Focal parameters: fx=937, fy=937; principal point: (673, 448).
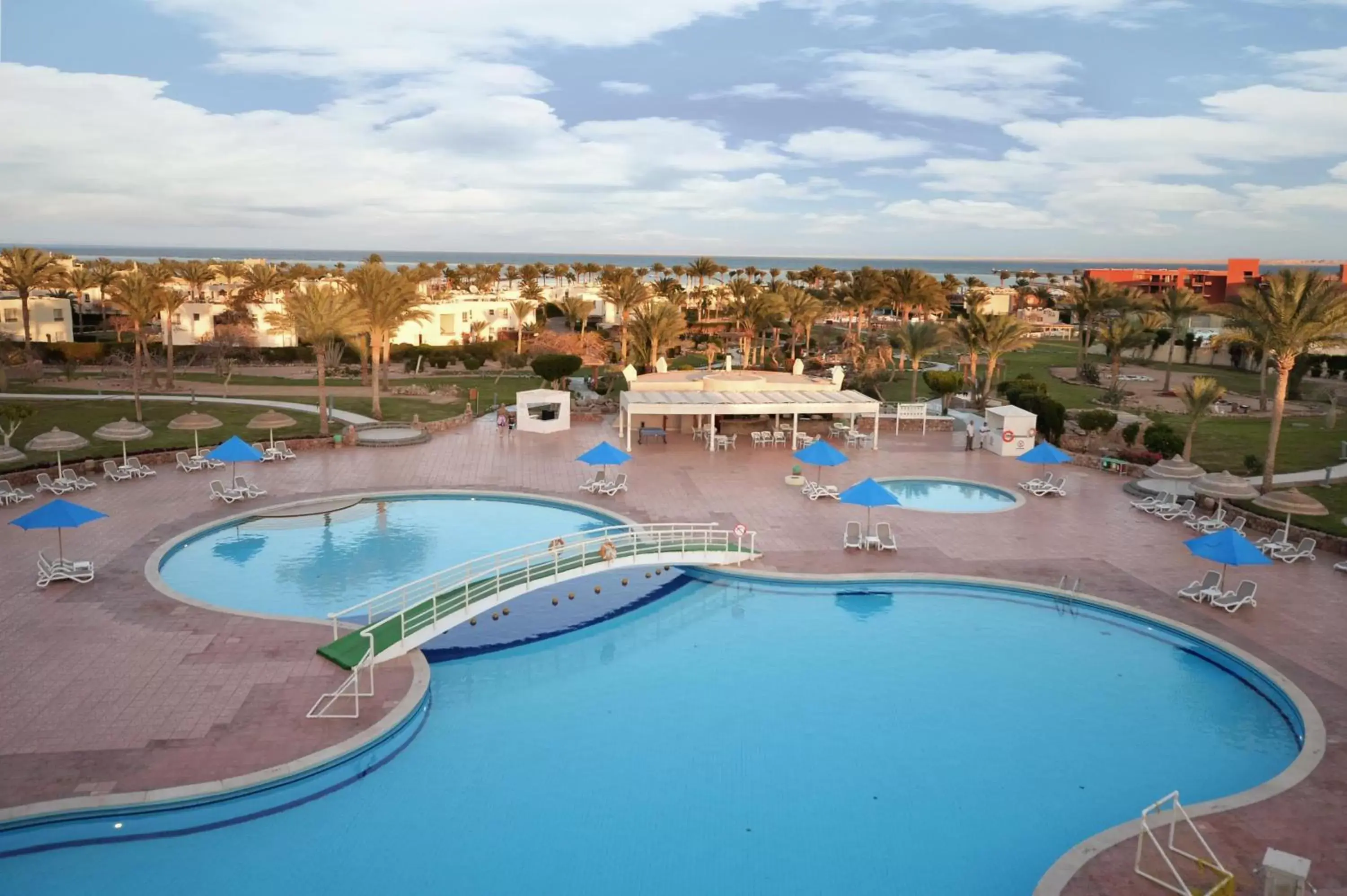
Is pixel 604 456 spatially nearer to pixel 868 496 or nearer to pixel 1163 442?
pixel 868 496

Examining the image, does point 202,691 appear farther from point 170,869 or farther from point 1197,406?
point 1197,406

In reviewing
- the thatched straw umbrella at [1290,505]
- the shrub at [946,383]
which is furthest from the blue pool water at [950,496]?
the shrub at [946,383]

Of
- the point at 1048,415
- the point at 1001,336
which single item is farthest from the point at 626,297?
the point at 1048,415

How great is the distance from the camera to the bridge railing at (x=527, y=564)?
51.4 feet

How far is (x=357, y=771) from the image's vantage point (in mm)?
12031

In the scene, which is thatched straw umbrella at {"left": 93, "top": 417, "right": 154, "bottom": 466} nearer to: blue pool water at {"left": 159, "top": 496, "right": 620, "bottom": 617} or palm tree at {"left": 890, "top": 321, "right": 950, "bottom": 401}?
blue pool water at {"left": 159, "top": 496, "right": 620, "bottom": 617}

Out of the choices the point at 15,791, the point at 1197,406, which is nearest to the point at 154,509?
the point at 15,791

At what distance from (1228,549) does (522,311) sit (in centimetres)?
5283

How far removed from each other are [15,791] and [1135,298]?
206 ft

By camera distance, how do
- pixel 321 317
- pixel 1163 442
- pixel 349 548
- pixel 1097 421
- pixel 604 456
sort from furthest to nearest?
pixel 1097 421 → pixel 321 317 → pixel 1163 442 → pixel 604 456 → pixel 349 548

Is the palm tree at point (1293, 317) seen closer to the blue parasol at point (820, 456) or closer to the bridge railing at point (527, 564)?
the blue parasol at point (820, 456)

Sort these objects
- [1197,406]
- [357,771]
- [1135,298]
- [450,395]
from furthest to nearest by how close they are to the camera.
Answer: [1135,298] < [450,395] < [1197,406] < [357,771]

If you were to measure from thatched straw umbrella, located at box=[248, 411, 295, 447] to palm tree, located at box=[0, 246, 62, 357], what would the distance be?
2473cm

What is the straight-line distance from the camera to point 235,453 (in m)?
23.7
